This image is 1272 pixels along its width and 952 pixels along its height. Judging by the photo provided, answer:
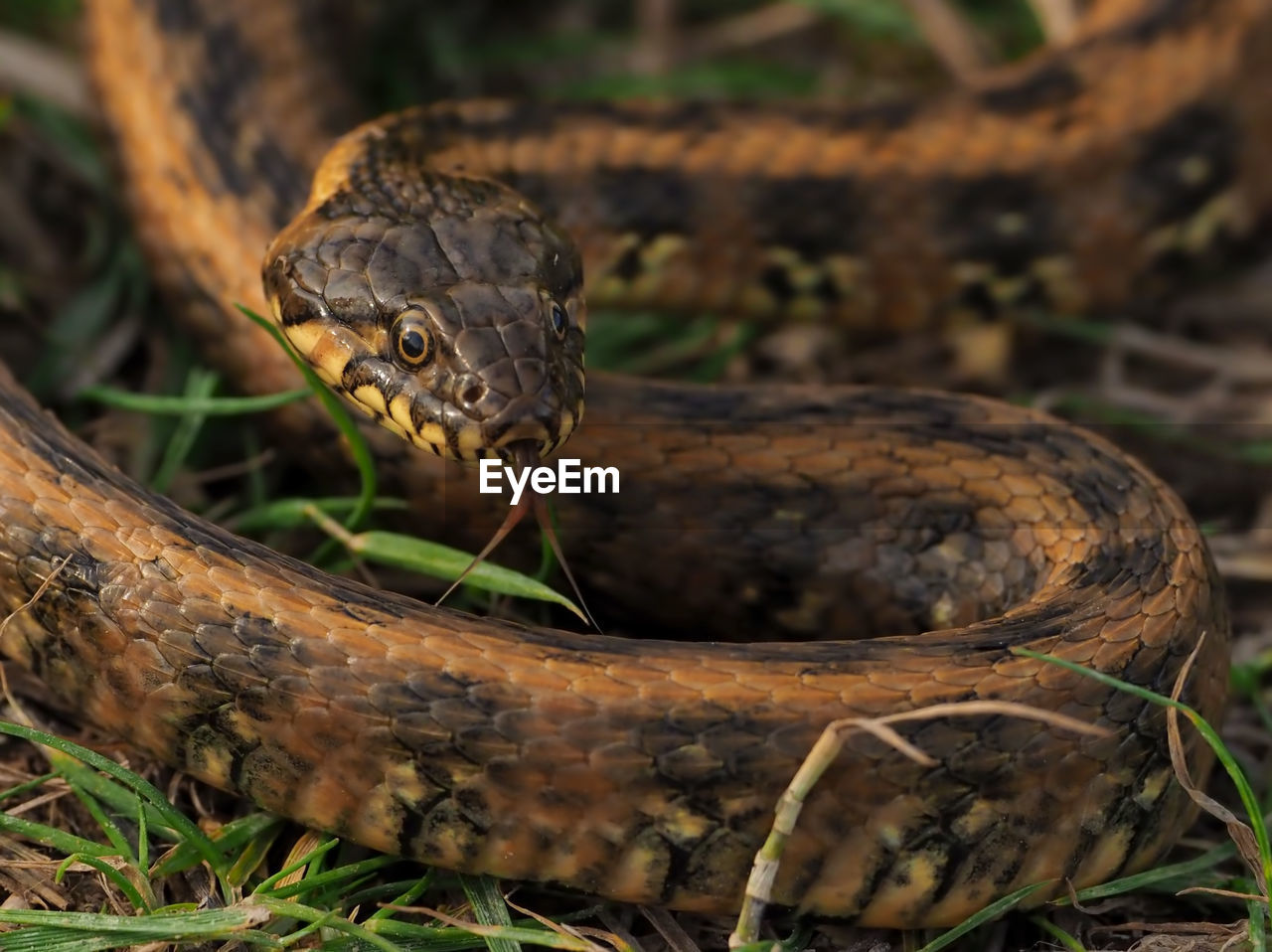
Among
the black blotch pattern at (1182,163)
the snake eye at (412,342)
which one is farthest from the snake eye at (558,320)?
the black blotch pattern at (1182,163)

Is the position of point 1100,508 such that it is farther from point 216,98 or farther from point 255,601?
point 216,98

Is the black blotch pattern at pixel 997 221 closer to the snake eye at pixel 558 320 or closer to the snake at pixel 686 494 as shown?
the snake at pixel 686 494

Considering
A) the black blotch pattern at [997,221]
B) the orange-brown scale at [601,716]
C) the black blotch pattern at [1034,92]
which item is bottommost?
the orange-brown scale at [601,716]

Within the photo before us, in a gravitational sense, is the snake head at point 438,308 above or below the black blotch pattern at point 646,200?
below

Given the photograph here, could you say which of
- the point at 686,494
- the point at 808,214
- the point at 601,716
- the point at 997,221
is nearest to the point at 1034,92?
the point at 997,221

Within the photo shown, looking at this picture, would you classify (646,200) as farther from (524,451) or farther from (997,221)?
(524,451)

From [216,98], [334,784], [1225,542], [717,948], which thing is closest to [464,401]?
[334,784]
